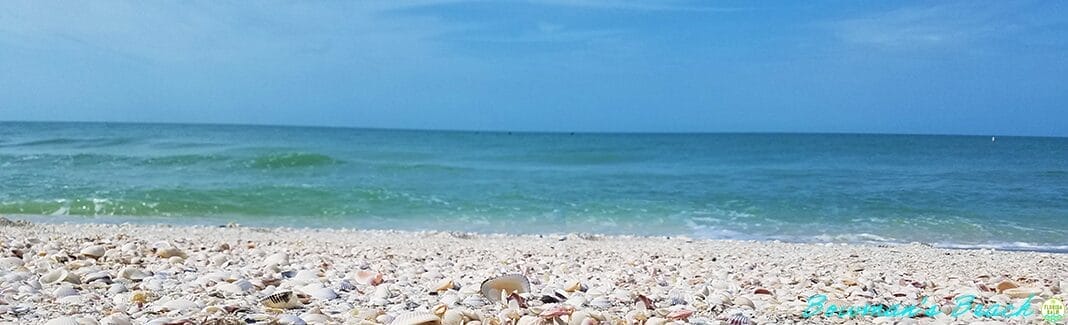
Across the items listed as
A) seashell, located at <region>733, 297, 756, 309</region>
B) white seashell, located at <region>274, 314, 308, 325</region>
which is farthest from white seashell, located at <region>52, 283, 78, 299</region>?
seashell, located at <region>733, 297, 756, 309</region>

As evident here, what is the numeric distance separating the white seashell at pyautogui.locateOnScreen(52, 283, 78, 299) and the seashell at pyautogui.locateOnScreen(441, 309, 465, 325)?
1.99m

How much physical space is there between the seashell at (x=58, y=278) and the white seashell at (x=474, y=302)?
2202 millimetres

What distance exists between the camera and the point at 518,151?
3209 cm

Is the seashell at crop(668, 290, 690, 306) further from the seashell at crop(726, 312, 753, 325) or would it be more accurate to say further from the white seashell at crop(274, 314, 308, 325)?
the white seashell at crop(274, 314, 308, 325)

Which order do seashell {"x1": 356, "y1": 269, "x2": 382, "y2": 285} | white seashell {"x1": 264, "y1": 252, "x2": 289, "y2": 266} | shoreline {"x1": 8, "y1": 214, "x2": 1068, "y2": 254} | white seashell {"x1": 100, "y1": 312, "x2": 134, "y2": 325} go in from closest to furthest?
white seashell {"x1": 100, "y1": 312, "x2": 134, "y2": 325}
seashell {"x1": 356, "y1": 269, "x2": 382, "y2": 285}
white seashell {"x1": 264, "y1": 252, "x2": 289, "y2": 266}
shoreline {"x1": 8, "y1": 214, "x2": 1068, "y2": 254}

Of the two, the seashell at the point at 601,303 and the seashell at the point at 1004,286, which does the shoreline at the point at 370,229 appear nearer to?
the seashell at the point at 1004,286

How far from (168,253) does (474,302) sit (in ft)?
10.5

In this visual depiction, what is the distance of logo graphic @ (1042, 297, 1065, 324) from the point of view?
12.7 ft

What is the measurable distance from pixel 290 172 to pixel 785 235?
1384 cm

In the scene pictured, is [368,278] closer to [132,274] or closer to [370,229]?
[132,274]

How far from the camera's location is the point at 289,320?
3270mm

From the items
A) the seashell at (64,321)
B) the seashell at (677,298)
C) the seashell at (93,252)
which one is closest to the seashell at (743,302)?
the seashell at (677,298)

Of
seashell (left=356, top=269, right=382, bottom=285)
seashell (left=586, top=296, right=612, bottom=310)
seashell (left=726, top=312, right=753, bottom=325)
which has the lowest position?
seashell (left=356, top=269, right=382, bottom=285)

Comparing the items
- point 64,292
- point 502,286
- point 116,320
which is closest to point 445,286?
point 502,286
